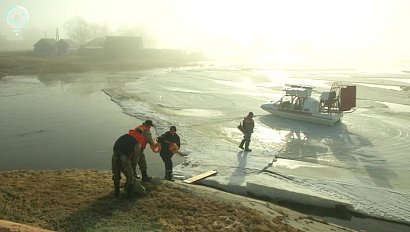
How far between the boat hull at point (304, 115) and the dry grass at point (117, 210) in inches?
527

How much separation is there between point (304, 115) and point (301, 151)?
607 centimetres

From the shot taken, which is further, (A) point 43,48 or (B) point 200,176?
(A) point 43,48

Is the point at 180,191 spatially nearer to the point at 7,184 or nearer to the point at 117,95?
the point at 7,184

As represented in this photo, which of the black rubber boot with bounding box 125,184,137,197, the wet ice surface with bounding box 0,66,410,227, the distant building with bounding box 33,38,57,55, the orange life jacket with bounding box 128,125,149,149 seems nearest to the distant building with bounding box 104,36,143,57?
the distant building with bounding box 33,38,57,55

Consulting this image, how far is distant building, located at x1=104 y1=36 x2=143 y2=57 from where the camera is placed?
87938 millimetres

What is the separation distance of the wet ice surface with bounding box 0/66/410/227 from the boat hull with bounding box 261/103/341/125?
18.2 inches

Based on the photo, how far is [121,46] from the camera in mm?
89250

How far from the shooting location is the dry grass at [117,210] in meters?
7.16

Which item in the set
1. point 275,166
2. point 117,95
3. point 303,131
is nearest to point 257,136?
point 303,131

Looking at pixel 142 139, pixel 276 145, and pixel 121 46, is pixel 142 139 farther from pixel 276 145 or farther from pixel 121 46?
pixel 121 46

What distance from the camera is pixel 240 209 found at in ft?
27.7

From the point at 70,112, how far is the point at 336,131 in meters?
16.3

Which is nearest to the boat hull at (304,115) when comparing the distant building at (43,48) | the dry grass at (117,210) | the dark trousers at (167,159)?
the dark trousers at (167,159)

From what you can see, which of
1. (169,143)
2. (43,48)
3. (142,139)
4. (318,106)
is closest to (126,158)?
(142,139)
